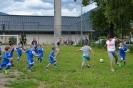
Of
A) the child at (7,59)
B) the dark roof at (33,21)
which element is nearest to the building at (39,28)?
the dark roof at (33,21)

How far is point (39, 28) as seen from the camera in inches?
2579

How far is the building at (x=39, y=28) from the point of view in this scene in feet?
190

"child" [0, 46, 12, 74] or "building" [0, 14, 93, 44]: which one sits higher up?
"building" [0, 14, 93, 44]

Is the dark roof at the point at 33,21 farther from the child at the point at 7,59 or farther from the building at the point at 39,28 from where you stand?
the child at the point at 7,59

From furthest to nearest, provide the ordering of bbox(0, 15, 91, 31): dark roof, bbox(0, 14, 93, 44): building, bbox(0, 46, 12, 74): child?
1. bbox(0, 15, 91, 31): dark roof
2. bbox(0, 14, 93, 44): building
3. bbox(0, 46, 12, 74): child

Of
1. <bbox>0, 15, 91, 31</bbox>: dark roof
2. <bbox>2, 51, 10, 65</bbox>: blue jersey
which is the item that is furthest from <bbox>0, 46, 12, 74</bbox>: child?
<bbox>0, 15, 91, 31</bbox>: dark roof

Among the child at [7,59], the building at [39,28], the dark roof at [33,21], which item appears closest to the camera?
the child at [7,59]

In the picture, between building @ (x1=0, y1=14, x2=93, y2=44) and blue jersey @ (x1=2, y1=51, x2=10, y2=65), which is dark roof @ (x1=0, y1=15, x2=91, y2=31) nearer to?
building @ (x1=0, y1=14, x2=93, y2=44)

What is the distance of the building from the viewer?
57778 mm

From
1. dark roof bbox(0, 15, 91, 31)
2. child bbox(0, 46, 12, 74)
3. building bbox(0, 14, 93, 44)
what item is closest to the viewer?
child bbox(0, 46, 12, 74)

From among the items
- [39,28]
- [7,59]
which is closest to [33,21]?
[39,28]

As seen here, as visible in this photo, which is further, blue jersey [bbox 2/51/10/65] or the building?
the building

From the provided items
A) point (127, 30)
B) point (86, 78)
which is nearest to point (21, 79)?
point (86, 78)

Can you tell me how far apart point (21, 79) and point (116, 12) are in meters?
20.5
